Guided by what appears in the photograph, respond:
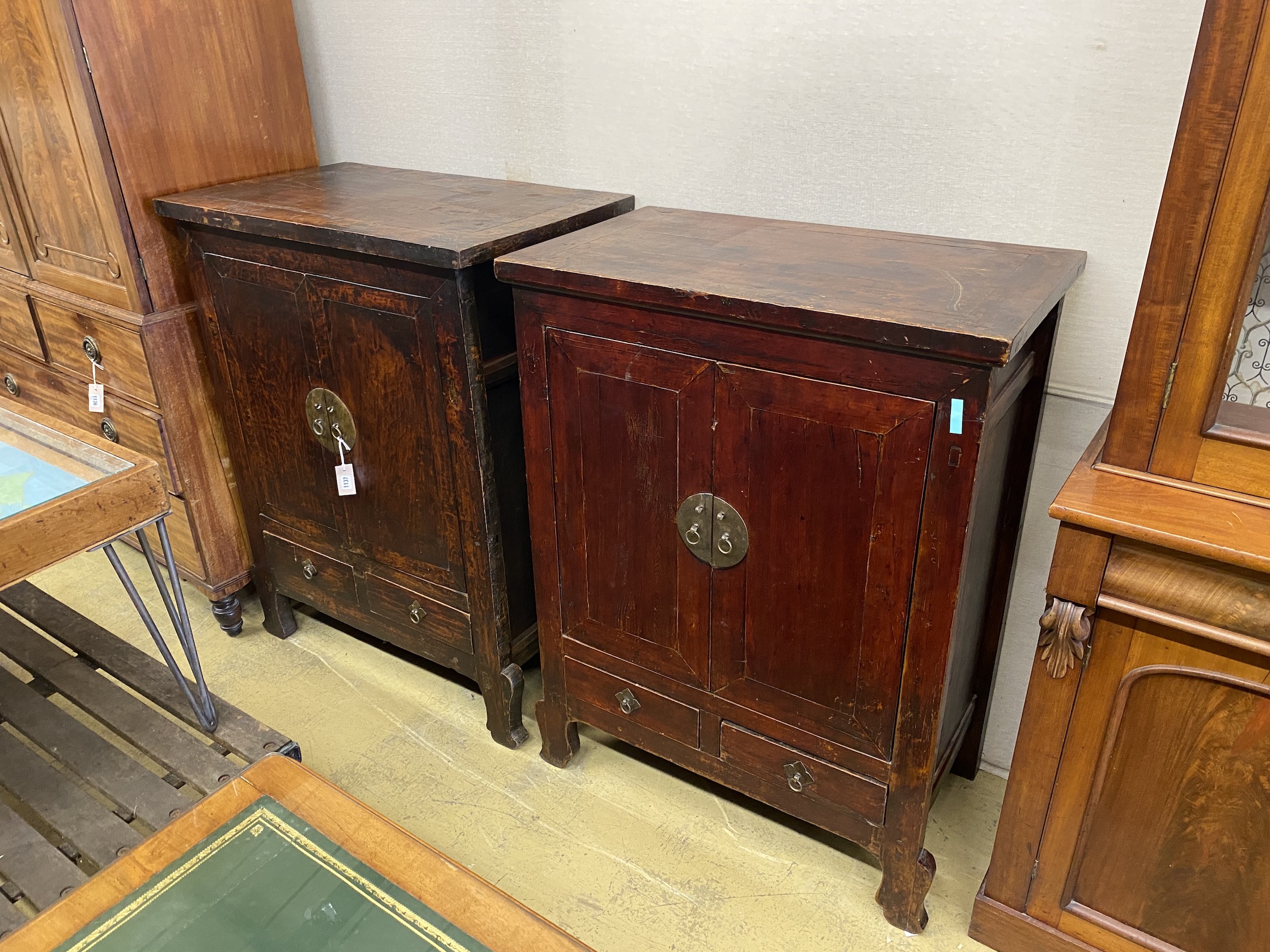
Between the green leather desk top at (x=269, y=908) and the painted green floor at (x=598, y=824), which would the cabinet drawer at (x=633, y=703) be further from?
the green leather desk top at (x=269, y=908)

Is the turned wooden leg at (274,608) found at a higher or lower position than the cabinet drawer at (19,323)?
lower

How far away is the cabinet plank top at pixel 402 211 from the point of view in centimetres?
165

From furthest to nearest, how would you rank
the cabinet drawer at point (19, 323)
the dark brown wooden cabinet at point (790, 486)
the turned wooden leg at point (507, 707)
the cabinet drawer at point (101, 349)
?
the cabinet drawer at point (19, 323) < the cabinet drawer at point (101, 349) < the turned wooden leg at point (507, 707) < the dark brown wooden cabinet at point (790, 486)

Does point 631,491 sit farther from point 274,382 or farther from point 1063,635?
point 274,382

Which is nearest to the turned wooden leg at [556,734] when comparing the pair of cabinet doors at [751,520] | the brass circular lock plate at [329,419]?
the pair of cabinet doors at [751,520]

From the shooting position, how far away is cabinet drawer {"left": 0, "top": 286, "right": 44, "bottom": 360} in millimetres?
2438

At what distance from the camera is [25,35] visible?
6.43ft

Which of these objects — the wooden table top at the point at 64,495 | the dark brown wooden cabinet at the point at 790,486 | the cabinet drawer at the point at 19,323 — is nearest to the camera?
the dark brown wooden cabinet at the point at 790,486

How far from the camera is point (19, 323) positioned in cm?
249

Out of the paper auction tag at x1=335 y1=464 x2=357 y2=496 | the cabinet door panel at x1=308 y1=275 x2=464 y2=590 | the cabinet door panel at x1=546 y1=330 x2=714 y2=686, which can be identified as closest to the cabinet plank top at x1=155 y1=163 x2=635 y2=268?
the cabinet door panel at x1=308 y1=275 x2=464 y2=590

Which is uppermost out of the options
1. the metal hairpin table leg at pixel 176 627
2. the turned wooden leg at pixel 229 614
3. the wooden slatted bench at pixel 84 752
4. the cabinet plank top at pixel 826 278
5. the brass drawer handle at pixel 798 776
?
the cabinet plank top at pixel 826 278

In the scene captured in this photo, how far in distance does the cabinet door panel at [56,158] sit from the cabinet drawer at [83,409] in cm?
29

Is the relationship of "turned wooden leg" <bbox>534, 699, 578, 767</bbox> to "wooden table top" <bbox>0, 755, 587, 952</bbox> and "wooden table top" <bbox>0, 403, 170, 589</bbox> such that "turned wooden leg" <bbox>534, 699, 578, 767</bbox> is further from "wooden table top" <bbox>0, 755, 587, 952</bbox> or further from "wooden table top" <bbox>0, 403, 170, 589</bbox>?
"wooden table top" <bbox>0, 403, 170, 589</bbox>

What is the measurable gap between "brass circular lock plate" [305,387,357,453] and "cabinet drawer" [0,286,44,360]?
100 cm
